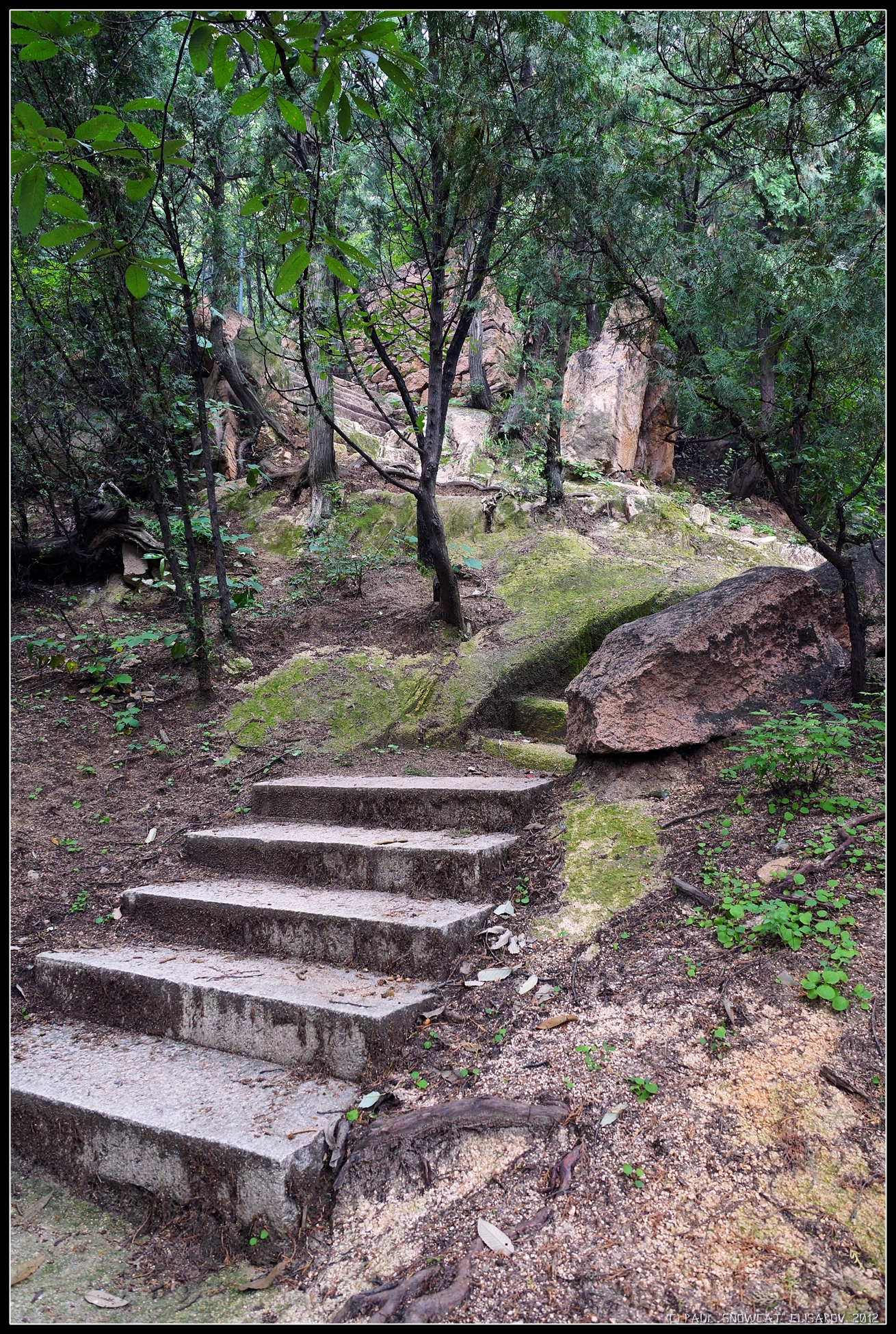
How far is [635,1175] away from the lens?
5.65 ft

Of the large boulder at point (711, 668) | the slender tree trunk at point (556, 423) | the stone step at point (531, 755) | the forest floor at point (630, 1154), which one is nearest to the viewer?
the forest floor at point (630, 1154)

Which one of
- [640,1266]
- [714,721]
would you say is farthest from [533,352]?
[640,1266]

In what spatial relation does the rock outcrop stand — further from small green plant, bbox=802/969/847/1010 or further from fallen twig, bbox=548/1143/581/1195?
fallen twig, bbox=548/1143/581/1195

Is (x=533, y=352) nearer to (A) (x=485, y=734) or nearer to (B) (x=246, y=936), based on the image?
(A) (x=485, y=734)

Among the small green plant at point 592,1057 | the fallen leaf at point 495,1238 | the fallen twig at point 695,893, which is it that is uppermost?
the fallen twig at point 695,893

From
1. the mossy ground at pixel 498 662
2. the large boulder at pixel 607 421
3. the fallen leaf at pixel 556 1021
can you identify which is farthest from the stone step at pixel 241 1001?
the large boulder at pixel 607 421

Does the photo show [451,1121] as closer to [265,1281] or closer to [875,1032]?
[265,1281]

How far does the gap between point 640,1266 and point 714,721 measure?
208 centimetres

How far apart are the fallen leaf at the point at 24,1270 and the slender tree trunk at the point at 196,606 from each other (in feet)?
11.0

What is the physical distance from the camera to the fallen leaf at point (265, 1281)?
1.81 m

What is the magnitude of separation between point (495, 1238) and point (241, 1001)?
3.78ft

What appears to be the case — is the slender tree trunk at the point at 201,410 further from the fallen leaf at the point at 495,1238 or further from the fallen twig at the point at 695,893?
the fallen leaf at the point at 495,1238

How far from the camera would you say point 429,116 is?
4.07 m

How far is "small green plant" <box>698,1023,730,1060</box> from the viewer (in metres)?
1.90
